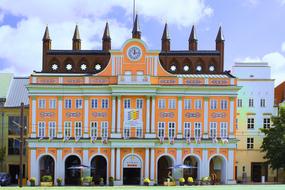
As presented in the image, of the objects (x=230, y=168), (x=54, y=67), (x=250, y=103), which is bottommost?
(x=230, y=168)

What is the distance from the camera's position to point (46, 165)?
3157 inches

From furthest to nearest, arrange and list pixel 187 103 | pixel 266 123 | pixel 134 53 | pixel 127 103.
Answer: pixel 266 123
pixel 134 53
pixel 187 103
pixel 127 103

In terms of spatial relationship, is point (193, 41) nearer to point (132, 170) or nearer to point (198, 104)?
point (198, 104)

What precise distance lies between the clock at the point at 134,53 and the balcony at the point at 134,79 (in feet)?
9.38

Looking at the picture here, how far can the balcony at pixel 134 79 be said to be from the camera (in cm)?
7556

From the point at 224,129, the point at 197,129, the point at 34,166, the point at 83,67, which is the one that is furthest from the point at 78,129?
the point at 224,129

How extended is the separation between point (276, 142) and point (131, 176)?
20200mm

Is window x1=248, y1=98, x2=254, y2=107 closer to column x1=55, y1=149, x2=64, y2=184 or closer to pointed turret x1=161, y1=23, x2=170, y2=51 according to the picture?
pointed turret x1=161, y1=23, x2=170, y2=51

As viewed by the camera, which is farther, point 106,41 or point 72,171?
point 106,41

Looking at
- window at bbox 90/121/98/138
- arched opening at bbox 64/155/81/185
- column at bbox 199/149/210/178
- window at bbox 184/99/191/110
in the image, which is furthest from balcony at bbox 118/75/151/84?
arched opening at bbox 64/155/81/185

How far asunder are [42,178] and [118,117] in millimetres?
12872

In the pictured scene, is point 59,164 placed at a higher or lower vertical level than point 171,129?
lower

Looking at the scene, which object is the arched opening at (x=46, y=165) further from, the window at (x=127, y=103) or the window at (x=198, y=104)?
the window at (x=198, y=104)

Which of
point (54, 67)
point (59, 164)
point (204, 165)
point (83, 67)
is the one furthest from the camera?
point (83, 67)
